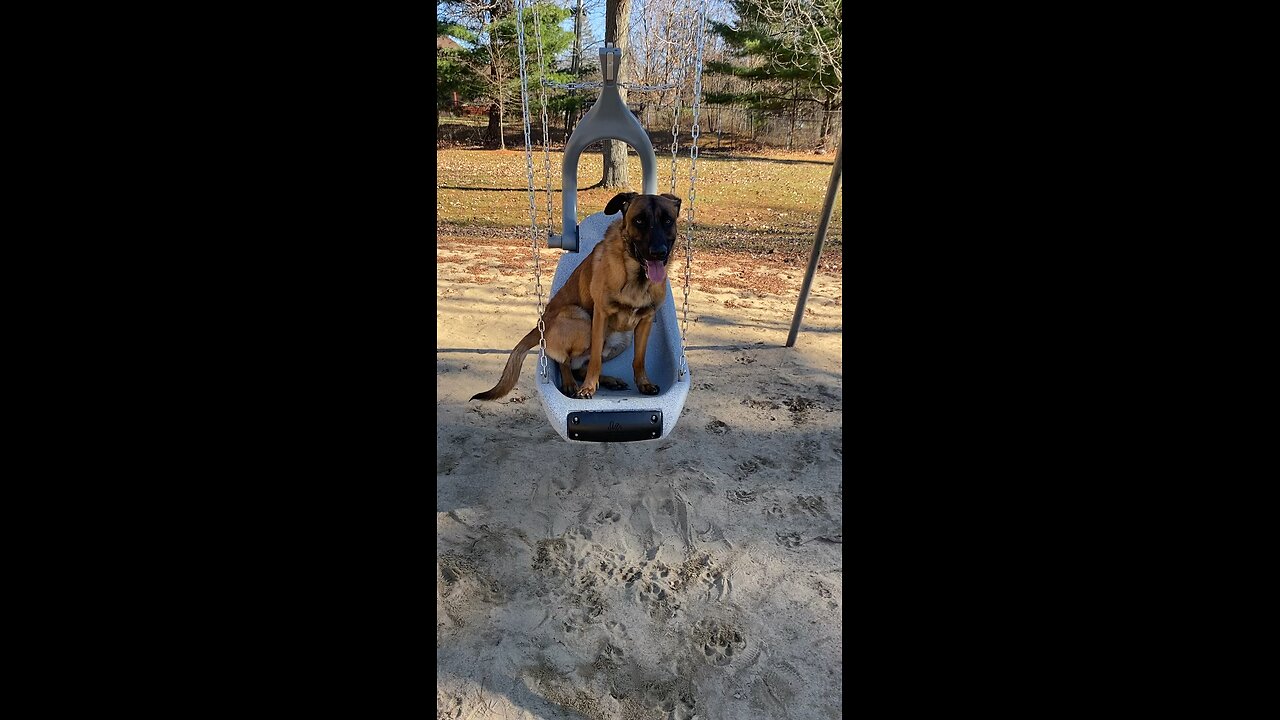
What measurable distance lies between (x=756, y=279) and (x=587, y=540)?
4924 mm

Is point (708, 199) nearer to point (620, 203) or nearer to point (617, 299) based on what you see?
point (620, 203)

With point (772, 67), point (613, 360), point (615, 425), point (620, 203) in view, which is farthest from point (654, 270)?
point (772, 67)

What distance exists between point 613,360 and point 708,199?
9323mm

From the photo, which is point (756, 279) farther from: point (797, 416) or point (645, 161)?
point (645, 161)

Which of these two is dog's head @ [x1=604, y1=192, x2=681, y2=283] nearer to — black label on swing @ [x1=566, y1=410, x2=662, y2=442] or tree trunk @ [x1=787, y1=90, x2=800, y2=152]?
black label on swing @ [x1=566, y1=410, x2=662, y2=442]

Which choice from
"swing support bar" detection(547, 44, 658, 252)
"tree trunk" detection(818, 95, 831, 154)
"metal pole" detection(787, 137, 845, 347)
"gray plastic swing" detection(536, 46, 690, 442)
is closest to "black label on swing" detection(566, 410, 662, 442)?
"gray plastic swing" detection(536, 46, 690, 442)

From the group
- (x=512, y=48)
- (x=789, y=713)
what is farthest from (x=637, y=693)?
(x=512, y=48)

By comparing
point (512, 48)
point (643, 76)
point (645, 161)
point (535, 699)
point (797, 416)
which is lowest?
point (535, 699)

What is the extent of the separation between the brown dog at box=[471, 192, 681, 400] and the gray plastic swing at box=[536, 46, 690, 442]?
8 centimetres

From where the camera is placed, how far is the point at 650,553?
3.24 metres

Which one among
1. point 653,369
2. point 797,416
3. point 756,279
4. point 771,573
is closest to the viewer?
point 771,573

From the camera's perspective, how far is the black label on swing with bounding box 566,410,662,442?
2854 mm

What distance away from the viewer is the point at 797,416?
4.57m
